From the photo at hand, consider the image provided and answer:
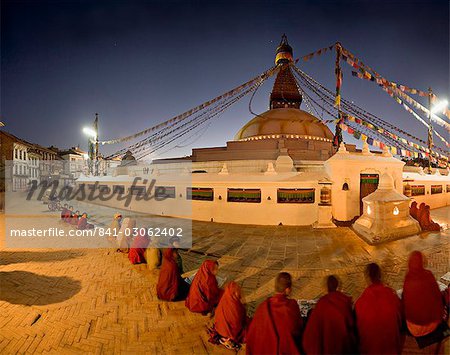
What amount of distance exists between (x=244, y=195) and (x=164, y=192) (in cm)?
520

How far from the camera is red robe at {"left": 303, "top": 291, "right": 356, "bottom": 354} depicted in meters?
2.70

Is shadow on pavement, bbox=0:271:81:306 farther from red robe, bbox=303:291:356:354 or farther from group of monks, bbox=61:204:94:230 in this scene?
red robe, bbox=303:291:356:354

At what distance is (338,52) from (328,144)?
27.0ft

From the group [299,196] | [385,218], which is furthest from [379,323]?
[299,196]

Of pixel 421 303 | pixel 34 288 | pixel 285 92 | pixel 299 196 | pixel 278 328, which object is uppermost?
pixel 285 92

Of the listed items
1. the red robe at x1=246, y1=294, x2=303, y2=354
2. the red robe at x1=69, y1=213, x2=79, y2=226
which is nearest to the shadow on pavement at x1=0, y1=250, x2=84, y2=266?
the red robe at x1=69, y1=213, x2=79, y2=226

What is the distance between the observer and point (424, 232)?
906 centimetres

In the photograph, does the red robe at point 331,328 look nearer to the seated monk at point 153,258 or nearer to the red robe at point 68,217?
the seated monk at point 153,258

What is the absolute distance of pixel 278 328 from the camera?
2.77 meters

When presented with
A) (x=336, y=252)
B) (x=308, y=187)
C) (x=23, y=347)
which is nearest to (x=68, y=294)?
(x=23, y=347)

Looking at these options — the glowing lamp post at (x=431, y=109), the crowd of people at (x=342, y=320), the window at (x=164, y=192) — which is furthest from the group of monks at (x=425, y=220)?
the window at (x=164, y=192)

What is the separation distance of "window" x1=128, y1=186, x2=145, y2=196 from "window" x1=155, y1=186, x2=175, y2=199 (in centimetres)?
149

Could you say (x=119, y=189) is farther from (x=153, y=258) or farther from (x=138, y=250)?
(x=153, y=258)

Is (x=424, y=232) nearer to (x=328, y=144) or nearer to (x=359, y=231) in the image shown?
(x=359, y=231)
